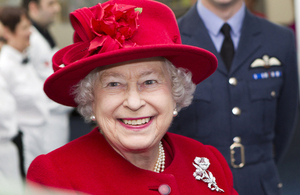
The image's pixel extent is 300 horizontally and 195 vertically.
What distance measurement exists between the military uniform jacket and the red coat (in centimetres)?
56

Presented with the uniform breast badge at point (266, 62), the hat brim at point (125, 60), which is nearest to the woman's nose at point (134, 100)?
the hat brim at point (125, 60)

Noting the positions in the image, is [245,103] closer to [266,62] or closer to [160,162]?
[266,62]

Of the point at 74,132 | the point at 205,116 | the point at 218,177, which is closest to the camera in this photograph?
the point at 218,177

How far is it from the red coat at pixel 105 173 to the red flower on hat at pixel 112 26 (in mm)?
438

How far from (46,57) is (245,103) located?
274 centimetres

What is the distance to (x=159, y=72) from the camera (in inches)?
66.4

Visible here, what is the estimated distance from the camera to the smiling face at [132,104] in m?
1.61

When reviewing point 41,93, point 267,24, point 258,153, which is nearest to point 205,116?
point 258,153

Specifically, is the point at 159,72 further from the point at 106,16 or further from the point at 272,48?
the point at 272,48

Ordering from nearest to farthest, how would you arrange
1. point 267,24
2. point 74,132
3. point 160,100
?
point 160,100 → point 267,24 → point 74,132

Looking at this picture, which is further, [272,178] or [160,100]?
[272,178]

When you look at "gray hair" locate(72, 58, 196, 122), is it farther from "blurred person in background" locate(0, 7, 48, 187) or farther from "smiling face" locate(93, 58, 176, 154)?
"blurred person in background" locate(0, 7, 48, 187)

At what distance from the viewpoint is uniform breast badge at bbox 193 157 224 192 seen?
179cm

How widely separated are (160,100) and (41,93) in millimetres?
2704
